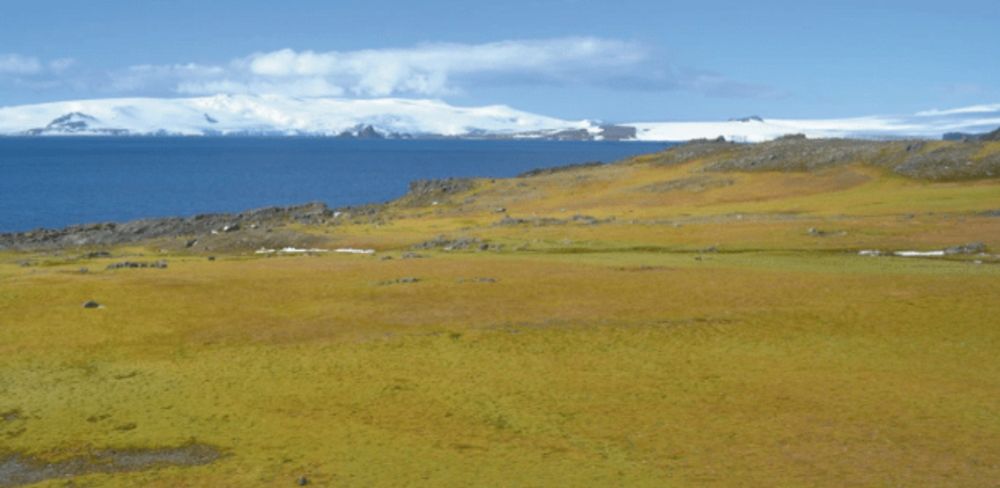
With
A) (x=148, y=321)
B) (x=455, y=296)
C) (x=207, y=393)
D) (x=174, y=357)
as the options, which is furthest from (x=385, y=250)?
(x=207, y=393)

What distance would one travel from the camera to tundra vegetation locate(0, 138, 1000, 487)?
95.1ft

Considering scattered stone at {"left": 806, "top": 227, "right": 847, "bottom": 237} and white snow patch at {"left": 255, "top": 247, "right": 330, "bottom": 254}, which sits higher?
scattered stone at {"left": 806, "top": 227, "right": 847, "bottom": 237}

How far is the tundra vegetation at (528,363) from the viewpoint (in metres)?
29.0

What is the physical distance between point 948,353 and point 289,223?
83.6 metres

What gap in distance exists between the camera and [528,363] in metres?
40.8

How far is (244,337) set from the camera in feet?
150

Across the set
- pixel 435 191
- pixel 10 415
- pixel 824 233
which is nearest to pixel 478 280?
pixel 10 415

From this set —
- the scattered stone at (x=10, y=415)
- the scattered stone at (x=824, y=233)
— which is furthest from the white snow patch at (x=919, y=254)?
the scattered stone at (x=10, y=415)

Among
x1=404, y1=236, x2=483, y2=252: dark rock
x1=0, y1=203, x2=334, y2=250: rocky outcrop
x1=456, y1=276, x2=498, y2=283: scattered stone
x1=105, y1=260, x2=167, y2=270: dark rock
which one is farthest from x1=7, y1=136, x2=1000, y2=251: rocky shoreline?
x1=456, y1=276, x2=498, y2=283: scattered stone

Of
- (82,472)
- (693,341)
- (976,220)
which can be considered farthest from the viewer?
(976,220)

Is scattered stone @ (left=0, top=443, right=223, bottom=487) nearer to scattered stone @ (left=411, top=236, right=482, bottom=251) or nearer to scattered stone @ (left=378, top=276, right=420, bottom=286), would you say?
scattered stone @ (left=378, top=276, right=420, bottom=286)

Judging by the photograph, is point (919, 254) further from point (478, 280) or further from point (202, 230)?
point (202, 230)

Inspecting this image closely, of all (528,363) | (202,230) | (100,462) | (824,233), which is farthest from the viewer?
(202,230)

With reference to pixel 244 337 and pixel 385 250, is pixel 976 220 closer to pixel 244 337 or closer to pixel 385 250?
pixel 385 250
